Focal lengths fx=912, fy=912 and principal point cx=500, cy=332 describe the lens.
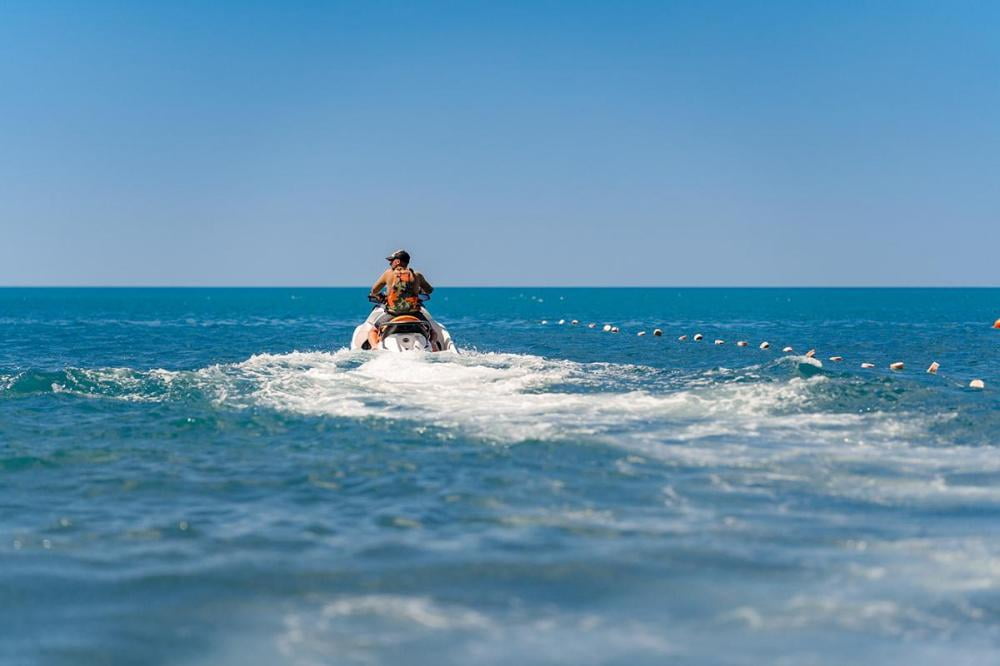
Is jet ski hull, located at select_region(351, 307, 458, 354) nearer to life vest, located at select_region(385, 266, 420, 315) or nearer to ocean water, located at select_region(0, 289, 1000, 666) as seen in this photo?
life vest, located at select_region(385, 266, 420, 315)

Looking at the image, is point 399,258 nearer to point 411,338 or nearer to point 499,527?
point 411,338

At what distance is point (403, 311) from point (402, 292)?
0.66 meters

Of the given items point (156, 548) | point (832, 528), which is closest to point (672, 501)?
Result: point (832, 528)

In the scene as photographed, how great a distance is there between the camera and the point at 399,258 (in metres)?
26.3

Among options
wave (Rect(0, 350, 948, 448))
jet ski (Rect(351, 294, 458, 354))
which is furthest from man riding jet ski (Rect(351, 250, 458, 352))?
wave (Rect(0, 350, 948, 448))

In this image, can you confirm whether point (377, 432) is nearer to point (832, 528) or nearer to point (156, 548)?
point (156, 548)

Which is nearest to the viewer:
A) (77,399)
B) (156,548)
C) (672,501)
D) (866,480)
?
(156,548)

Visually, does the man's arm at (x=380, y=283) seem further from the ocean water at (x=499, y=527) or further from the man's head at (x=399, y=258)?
the ocean water at (x=499, y=527)

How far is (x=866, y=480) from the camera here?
11016mm

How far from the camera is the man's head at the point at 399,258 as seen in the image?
26.2 m

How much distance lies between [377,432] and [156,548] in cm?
606

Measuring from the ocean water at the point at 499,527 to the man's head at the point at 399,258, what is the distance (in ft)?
26.0

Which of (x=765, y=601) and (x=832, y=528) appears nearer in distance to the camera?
(x=765, y=601)

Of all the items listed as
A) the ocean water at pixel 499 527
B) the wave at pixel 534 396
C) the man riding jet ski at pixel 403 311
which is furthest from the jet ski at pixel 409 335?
the ocean water at pixel 499 527
